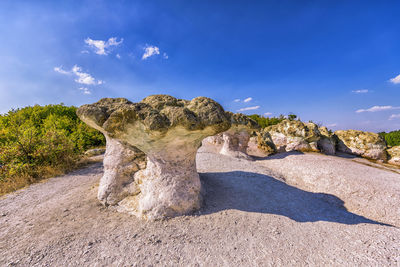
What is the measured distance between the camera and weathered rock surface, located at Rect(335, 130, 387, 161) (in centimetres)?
929

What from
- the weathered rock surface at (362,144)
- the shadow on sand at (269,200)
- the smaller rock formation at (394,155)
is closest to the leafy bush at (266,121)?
the weathered rock surface at (362,144)

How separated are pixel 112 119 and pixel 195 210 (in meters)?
2.19

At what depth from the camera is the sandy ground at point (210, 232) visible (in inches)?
85.4

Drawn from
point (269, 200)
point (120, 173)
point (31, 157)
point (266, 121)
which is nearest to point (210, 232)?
point (269, 200)

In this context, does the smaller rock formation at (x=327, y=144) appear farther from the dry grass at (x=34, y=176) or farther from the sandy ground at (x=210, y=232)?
the dry grass at (x=34, y=176)

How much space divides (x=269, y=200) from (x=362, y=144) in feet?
33.5

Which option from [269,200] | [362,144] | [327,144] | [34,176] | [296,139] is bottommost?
[269,200]

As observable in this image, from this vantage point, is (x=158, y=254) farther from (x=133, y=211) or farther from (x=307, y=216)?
(x=307, y=216)

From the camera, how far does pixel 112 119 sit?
271 cm

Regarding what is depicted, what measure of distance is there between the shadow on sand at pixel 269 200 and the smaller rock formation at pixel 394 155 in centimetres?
808

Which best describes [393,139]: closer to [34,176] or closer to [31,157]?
[34,176]

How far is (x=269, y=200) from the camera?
12.4 ft

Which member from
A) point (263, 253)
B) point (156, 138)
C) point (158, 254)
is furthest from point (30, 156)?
point (263, 253)

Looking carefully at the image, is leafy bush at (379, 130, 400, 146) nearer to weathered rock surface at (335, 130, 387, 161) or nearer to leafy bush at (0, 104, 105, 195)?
weathered rock surface at (335, 130, 387, 161)
